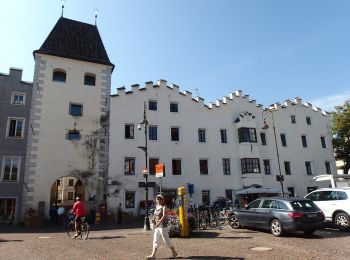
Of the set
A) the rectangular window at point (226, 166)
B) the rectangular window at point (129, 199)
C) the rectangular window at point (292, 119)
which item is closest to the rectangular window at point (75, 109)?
the rectangular window at point (129, 199)

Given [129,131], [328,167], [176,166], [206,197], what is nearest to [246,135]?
[206,197]

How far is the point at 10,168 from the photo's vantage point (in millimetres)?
25359

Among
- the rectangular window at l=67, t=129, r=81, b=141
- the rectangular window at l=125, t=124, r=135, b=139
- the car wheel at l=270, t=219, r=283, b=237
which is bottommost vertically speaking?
the car wheel at l=270, t=219, r=283, b=237

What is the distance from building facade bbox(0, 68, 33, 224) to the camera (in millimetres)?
24750

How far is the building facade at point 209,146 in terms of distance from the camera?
2995 cm

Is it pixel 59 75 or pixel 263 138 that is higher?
pixel 59 75

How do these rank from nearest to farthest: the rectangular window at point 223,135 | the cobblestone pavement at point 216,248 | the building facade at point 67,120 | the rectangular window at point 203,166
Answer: the cobblestone pavement at point 216,248 < the building facade at point 67,120 < the rectangular window at point 203,166 < the rectangular window at point 223,135

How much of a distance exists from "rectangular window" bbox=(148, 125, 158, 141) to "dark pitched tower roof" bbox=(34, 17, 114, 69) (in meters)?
7.62

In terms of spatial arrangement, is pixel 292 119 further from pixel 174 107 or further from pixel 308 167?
pixel 174 107

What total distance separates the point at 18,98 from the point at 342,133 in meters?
37.6

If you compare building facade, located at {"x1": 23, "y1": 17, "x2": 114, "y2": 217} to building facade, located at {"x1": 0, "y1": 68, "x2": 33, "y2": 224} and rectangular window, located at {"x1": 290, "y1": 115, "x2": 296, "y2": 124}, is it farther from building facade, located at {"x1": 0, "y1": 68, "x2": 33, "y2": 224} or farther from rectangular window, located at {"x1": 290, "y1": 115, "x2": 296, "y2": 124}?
rectangular window, located at {"x1": 290, "y1": 115, "x2": 296, "y2": 124}

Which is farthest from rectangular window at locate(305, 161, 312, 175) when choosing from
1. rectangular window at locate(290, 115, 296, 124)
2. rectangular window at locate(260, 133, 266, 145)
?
rectangular window at locate(260, 133, 266, 145)

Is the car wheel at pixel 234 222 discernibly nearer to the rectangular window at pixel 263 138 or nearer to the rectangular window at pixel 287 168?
the rectangular window at pixel 263 138

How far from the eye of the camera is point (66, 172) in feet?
87.7
